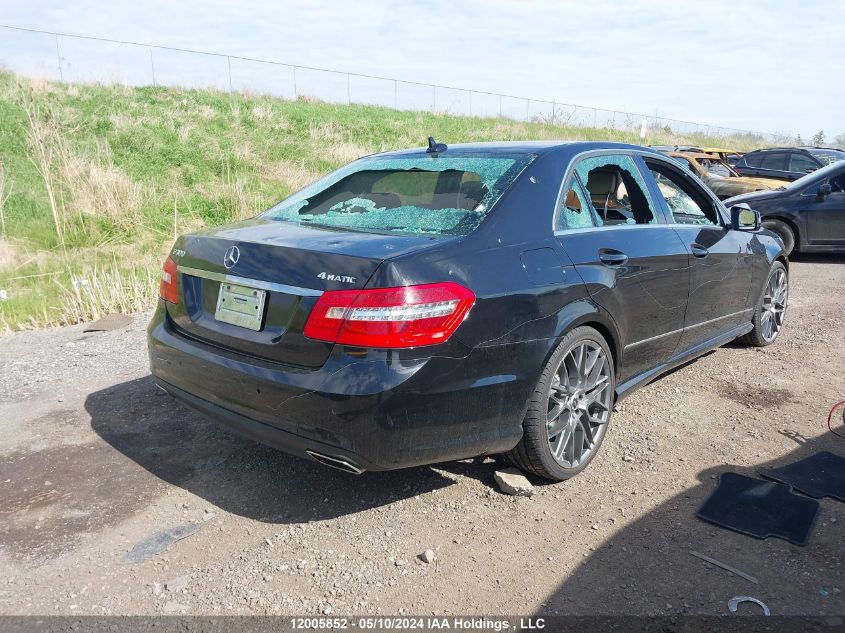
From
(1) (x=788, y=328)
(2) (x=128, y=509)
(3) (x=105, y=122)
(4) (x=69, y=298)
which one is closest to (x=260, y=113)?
(3) (x=105, y=122)

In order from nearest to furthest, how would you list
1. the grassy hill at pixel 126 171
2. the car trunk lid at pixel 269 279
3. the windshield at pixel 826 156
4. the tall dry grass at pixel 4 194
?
1. the car trunk lid at pixel 269 279
2. the grassy hill at pixel 126 171
3. the tall dry grass at pixel 4 194
4. the windshield at pixel 826 156

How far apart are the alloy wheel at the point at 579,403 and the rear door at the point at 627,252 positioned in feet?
0.77

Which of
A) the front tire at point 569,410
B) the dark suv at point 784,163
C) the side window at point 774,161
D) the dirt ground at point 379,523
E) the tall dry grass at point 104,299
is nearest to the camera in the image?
the dirt ground at point 379,523

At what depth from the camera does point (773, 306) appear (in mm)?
5688

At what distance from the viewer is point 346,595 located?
250 cm

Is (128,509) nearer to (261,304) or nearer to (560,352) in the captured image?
(261,304)

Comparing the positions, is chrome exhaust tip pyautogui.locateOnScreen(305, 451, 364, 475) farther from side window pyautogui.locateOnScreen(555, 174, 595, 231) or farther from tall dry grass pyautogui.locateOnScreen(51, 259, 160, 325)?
tall dry grass pyautogui.locateOnScreen(51, 259, 160, 325)

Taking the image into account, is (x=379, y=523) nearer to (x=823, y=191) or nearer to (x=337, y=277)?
(x=337, y=277)

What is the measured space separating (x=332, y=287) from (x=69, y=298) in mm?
5437

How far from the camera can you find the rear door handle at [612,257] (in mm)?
3416

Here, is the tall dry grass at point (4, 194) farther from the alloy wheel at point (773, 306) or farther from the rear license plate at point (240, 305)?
the alloy wheel at point (773, 306)

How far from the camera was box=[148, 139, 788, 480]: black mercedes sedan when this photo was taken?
8.39 feet

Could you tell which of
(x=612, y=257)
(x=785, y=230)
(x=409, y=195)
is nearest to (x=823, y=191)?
(x=785, y=230)

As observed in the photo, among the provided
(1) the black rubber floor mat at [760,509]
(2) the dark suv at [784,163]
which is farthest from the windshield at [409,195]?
(2) the dark suv at [784,163]
